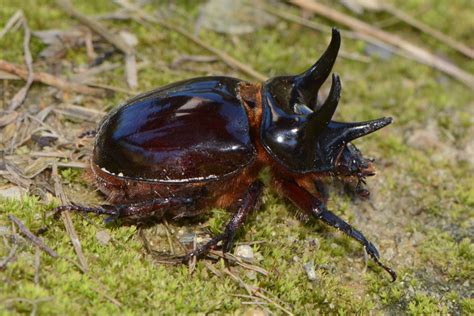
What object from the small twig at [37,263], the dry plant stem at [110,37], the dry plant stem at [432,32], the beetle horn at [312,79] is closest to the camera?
the small twig at [37,263]

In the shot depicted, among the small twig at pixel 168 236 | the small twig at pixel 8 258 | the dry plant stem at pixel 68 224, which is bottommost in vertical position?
the small twig at pixel 168 236

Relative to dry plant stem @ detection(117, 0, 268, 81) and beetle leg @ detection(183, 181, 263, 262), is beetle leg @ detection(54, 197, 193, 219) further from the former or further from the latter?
dry plant stem @ detection(117, 0, 268, 81)

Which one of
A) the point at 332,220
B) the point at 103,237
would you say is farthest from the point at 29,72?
the point at 332,220

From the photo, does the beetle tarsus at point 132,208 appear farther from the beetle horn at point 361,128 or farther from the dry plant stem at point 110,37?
the dry plant stem at point 110,37

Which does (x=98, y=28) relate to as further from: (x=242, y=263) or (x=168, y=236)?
(x=242, y=263)

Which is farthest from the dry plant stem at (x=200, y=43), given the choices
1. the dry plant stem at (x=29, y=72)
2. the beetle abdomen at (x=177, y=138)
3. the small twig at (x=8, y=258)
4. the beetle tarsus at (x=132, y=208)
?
the small twig at (x=8, y=258)

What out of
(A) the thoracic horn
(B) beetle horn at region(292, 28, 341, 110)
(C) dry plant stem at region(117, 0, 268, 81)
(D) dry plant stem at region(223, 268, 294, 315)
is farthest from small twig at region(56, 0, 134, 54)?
(D) dry plant stem at region(223, 268, 294, 315)

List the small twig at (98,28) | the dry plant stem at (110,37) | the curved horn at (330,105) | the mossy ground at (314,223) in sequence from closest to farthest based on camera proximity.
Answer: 1. the mossy ground at (314,223)
2. the curved horn at (330,105)
3. the dry plant stem at (110,37)
4. the small twig at (98,28)
